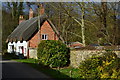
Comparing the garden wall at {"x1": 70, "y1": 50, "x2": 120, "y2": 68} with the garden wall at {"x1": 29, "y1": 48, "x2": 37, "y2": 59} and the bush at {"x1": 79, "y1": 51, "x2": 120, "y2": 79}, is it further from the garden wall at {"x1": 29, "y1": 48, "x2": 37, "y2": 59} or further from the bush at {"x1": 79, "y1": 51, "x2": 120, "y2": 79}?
the garden wall at {"x1": 29, "y1": 48, "x2": 37, "y2": 59}

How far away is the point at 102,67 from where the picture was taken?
10836mm

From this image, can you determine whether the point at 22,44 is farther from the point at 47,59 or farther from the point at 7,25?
the point at 47,59

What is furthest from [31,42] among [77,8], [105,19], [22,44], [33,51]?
[105,19]

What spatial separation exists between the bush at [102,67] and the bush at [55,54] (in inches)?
347

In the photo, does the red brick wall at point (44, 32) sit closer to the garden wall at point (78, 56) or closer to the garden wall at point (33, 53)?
the garden wall at point (33, 53)

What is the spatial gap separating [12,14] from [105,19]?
42.9 m

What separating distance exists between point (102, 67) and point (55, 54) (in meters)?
10.4

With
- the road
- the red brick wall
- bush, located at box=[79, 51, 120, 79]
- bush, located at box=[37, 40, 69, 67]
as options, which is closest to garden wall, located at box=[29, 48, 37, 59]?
the red brick wall

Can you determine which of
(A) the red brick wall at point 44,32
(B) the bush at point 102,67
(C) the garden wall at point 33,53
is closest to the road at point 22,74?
(B) the bush at point 102,67

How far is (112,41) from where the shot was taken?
39.1 ft

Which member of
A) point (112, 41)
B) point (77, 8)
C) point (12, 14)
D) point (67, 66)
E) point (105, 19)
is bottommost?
point (67, 66)

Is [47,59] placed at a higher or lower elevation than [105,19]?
lower

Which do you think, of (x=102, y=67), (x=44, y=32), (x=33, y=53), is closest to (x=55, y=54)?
(x=102, y=67)

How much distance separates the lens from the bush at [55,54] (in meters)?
20.5
